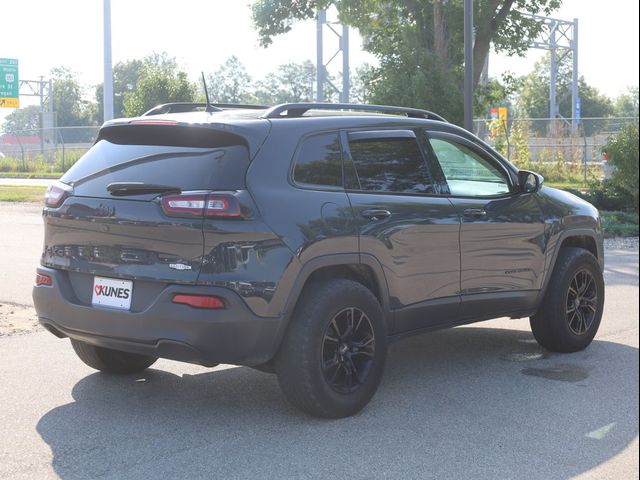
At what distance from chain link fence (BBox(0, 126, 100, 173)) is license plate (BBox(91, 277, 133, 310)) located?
39.2 metres

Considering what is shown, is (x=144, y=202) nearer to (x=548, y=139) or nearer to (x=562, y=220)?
(x=562, y=220)

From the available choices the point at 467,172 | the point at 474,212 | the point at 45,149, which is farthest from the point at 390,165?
the point at 45,149

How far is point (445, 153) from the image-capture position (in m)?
6.41

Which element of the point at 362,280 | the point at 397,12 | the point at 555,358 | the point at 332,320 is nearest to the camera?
the point at 332,320

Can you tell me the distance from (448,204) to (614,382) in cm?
160

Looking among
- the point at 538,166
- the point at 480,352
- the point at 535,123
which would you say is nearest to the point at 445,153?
the point at 480,352

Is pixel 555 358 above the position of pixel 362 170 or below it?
below

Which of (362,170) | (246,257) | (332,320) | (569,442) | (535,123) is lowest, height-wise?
(569,442)

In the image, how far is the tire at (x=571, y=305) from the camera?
6902 millimetres

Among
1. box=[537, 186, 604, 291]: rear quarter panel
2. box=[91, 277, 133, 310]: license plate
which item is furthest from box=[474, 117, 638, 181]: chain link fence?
box=[91, 277, 133, 310]: license plate

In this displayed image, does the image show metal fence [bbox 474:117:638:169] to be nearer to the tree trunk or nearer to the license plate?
the tree trunk

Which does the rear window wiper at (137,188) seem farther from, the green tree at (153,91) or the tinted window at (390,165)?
the green tree at (153,91)

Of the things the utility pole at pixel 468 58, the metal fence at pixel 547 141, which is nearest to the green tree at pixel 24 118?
the metal fence at pixel 547 141

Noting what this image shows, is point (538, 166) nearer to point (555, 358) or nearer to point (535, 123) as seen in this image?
point (535, 123)
